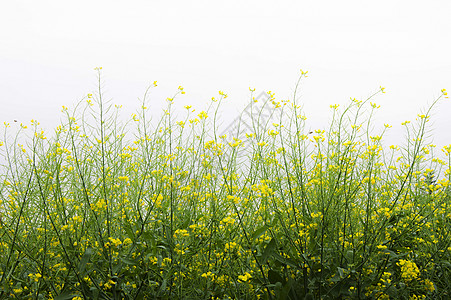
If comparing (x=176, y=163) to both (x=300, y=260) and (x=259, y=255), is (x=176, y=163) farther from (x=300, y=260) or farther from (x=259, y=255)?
(x=300, y=260)

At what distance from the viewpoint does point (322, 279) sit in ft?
7.32

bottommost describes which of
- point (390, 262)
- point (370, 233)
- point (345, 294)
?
point (345, 294)

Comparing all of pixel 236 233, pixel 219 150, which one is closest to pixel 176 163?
pixel 219 150

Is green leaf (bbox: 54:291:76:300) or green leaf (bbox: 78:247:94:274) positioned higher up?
green leaf (bbox: 78:247:94:274)

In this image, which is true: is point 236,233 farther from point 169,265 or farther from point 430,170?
point 430,170

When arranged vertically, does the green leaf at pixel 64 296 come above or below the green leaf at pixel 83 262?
below

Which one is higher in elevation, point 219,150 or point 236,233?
point 219,150

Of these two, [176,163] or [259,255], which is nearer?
[259,255]

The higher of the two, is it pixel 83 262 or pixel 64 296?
pixel 83 262

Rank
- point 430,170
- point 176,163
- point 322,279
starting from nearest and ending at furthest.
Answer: point 322,279
point 176,163
point 430,170

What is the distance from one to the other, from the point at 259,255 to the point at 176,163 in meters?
0.87

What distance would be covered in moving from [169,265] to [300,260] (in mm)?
792

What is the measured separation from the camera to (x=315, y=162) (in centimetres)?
286

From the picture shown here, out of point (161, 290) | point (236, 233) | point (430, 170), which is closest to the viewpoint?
point (161, 290)
